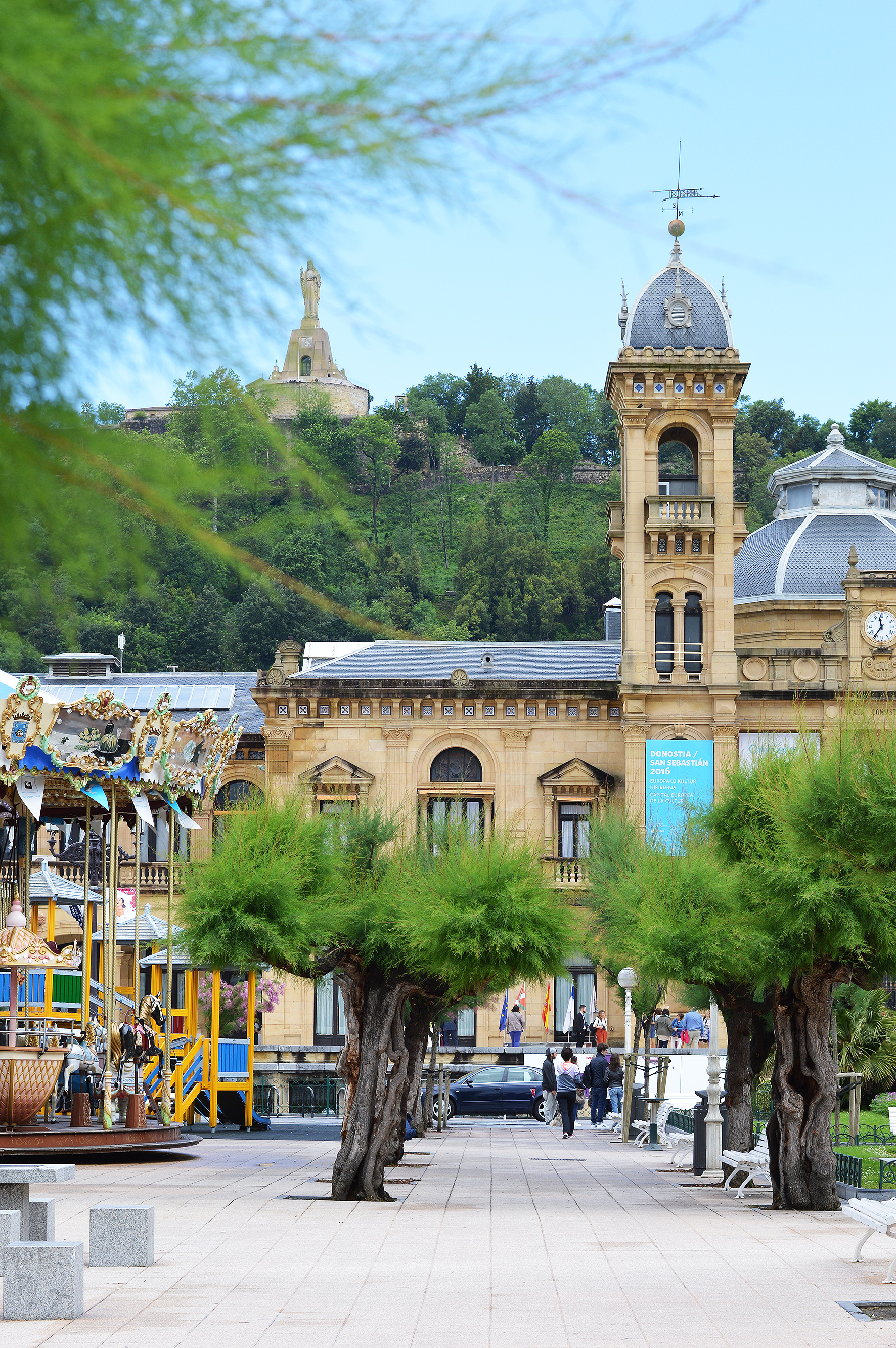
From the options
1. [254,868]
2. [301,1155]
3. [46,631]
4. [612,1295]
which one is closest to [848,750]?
[612,1295]

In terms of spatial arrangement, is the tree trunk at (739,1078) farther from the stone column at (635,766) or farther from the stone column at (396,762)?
the stone column at (396,762)

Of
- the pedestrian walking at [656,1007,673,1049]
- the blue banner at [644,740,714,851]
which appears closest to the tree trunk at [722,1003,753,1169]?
the pedestrian walking at [656,1007,673,1049]

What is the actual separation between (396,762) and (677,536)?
33.9ft

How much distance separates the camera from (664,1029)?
38.0m

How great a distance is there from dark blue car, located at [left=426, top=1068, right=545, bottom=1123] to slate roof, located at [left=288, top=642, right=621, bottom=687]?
1187 centimetres

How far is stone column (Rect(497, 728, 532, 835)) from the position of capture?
45.8 meters

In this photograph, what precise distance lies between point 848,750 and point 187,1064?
54.4 ft

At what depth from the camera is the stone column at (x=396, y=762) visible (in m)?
45.8

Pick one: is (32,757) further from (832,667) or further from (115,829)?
(832,667)

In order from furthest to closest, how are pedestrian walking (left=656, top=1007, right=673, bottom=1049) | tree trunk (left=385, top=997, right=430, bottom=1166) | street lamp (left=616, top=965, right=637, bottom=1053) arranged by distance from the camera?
pedestrian walking (left=656, top=1007, right=673, bottom=1049)
street lamp (left=616, top=965, right=637, bottom=1053)
tree trunk (left=385, top=997, right=430, bottom=1166)

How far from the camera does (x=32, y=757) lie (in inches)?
896

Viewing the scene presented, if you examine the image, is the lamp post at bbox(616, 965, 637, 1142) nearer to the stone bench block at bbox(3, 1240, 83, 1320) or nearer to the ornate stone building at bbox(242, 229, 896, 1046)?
the ornate stone building at bbox(242, 229, 896, 1046)

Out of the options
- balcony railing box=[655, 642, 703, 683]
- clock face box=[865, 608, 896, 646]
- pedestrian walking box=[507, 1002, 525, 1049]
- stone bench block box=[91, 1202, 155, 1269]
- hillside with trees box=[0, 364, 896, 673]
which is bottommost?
pedestrian walking box=[507, 1002, 525, 1049]

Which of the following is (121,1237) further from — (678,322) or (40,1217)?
(678,322)
